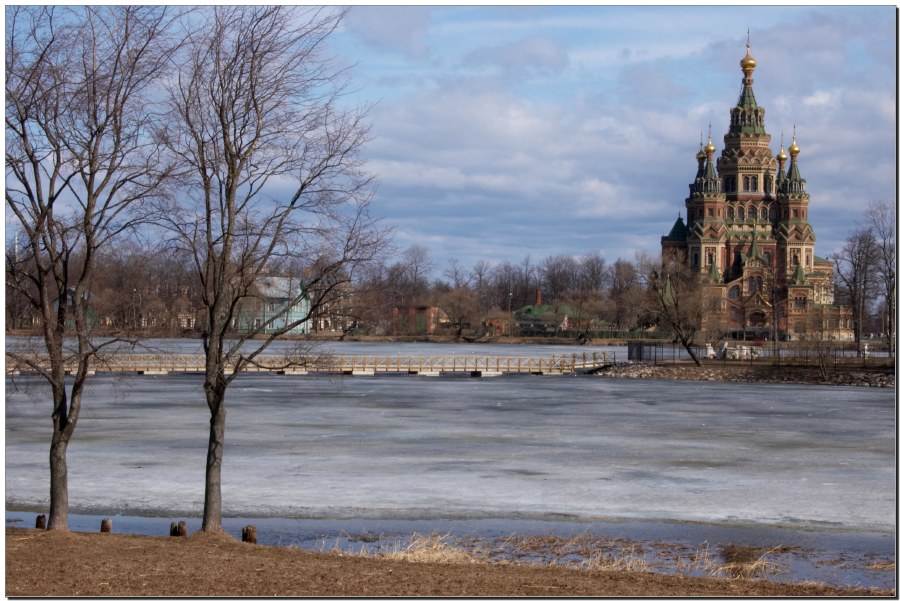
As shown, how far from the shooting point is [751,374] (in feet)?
213

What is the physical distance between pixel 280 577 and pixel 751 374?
57.1 meters

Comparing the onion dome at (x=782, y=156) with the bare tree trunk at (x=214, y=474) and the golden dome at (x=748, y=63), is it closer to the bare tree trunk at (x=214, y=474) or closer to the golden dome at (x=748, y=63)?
the golden dome at (x=748, y=63)

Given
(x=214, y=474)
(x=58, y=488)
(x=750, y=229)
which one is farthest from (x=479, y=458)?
(x=750, y=229)

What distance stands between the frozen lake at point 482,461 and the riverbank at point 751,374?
1715 cm

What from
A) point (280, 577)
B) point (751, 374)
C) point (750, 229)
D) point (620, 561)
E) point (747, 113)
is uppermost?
point (747, 113)

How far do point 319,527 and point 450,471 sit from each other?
632 centimetres

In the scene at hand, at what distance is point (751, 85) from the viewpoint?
5576 inches

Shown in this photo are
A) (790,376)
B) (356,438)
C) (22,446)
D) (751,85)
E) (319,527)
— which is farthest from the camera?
(751,85)

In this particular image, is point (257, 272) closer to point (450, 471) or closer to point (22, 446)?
point (450, 471)

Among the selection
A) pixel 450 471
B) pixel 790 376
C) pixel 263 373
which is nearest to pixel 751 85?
pixel 790 376

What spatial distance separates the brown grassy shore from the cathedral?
4635 inches

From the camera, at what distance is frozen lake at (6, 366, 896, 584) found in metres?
18.8

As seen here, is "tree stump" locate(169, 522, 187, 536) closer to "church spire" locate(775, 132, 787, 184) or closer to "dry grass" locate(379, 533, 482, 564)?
"dry grass" locate(379, 533, 482, 564)

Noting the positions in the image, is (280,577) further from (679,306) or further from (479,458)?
(679,306)
